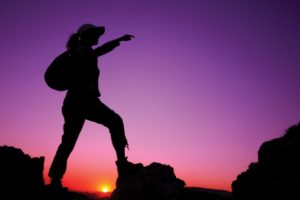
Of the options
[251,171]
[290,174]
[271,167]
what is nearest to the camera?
[290,174]

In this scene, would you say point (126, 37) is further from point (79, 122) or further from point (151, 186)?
point (151, 186)

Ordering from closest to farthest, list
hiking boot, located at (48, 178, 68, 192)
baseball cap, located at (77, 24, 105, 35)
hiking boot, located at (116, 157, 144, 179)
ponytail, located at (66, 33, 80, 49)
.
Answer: hiking boot, located at (48, 178, 68, 192)
ponytail, located at (66, 33, 80, 49)
baseball cap, located at (77, 24, 105, 35)
hiking boot, located at (116, 157, 144, 179)

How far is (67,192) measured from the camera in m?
8.48

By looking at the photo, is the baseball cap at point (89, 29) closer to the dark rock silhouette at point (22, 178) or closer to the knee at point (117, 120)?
the knee at point (117, 120)

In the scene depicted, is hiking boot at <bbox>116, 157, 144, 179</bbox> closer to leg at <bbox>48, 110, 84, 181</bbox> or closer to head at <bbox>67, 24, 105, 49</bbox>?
leg at <bbox>48, 110, 84, 181</bbox>

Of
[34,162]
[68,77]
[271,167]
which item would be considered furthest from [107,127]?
[271,167]

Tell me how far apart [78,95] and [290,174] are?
5463 mm

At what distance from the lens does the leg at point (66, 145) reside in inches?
315

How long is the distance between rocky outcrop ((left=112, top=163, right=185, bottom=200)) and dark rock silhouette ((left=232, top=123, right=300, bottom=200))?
5.23 feet

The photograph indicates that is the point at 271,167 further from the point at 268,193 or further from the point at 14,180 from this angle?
the point at 14,180

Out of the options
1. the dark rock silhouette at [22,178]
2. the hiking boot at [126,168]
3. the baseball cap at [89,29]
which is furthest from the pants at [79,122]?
the baseball cap at [89,29]

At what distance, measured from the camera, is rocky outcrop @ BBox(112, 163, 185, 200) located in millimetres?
7883

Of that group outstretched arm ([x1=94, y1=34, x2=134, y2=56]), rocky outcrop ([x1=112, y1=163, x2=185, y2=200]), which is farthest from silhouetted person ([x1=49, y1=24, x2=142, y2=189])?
rocky outcrop ([x1=112, y1=163, x2=185, y2=200])

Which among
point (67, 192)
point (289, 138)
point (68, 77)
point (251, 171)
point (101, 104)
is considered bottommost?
point (67, 192)
